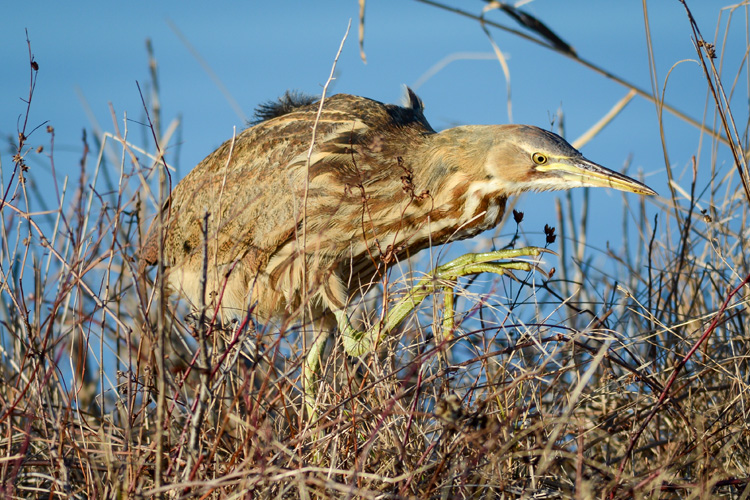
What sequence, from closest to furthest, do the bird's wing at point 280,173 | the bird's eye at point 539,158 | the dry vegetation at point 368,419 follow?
the dry vegetation at point 368,419
the bird's eye at point 539,158
the bird's wing at point 280,173

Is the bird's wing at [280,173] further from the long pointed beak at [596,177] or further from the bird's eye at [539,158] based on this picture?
the long pointed beak at [596,177]

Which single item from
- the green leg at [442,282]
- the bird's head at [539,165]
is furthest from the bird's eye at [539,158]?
the green leg at [442,282]

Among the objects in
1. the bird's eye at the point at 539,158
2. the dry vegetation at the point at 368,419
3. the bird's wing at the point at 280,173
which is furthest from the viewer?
the bird's wing at the point at 280,173

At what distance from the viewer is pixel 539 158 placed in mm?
2400

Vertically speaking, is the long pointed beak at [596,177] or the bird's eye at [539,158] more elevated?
the bird's eye at [539,158]

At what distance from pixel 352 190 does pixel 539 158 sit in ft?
1.93

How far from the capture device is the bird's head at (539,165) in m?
2.26

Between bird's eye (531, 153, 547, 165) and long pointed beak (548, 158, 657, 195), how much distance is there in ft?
0.23

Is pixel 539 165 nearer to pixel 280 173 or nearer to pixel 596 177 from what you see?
pixel 596 177

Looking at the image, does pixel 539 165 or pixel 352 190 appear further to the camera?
pixel 352 190

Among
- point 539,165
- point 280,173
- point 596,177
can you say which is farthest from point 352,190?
point 596,177

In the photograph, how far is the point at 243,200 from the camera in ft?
8.82

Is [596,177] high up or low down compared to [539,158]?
down

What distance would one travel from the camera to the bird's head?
226 cm
